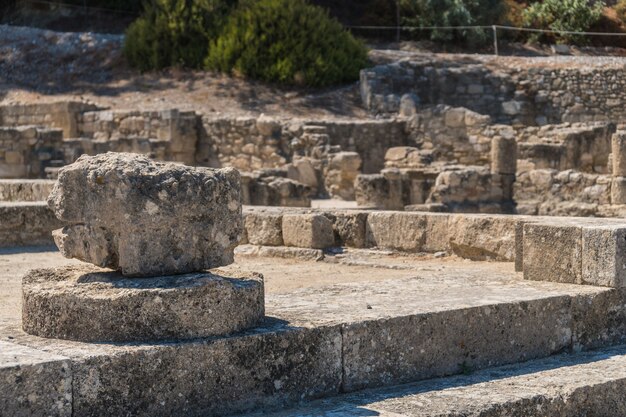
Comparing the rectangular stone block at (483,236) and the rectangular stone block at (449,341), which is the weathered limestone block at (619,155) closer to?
the rectangular stone block at (483,236)

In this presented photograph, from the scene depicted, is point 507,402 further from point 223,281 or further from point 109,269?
point 109,269

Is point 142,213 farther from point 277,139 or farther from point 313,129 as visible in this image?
point 277,139

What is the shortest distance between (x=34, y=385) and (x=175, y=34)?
23712 mm

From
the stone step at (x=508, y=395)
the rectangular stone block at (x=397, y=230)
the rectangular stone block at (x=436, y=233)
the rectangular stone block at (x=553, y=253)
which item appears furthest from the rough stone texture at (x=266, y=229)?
the stone step at (x=508, y=395)

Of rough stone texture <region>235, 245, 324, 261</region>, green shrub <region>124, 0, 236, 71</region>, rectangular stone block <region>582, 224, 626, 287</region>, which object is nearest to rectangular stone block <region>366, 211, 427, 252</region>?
rough stone texture <region>235, 245, 324, 261</region>

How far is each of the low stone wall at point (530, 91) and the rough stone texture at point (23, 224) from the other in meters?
16.8

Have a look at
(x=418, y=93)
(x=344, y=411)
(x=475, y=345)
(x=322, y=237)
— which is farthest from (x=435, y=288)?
(x=418, y=93)

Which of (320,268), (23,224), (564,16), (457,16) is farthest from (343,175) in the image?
(564,16)

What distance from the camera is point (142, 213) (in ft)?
17.4

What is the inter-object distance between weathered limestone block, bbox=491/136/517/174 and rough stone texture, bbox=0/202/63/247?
10909 mm

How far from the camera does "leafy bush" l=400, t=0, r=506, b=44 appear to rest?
31.1 m

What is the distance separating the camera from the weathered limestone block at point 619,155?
63.6 feet

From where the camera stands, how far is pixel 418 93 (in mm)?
27359

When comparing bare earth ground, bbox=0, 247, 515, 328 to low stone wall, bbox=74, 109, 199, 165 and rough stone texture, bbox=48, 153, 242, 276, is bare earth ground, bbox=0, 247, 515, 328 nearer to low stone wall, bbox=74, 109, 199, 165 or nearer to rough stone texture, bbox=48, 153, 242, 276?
rough stone texture, bbox=48, 153, 242, 276
